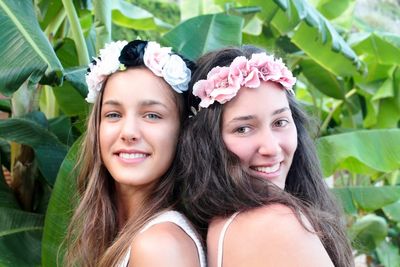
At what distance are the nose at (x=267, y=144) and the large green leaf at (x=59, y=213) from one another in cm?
89

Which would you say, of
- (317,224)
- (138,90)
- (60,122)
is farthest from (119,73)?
(60,122)

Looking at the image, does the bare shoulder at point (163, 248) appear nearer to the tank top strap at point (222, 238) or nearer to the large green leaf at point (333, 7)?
the tank top strap at point (222, 238)

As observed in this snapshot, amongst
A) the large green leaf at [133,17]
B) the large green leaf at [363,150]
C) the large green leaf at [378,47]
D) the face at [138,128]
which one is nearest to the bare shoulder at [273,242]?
the face at [138,128]

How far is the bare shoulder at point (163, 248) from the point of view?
1.58 metres

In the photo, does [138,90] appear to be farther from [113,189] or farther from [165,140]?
[113,189]

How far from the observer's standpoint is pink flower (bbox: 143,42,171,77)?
188 centimetres

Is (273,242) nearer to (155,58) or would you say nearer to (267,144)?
(267,144)

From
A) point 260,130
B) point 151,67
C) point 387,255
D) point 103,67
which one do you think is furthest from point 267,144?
point 387,255

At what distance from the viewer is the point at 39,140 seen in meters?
2.54

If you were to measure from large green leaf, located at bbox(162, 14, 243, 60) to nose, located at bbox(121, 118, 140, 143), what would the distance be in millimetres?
1029

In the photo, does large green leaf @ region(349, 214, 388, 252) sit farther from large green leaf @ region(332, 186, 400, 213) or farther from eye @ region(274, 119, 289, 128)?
eye @ region(274, 119, 289, 128)

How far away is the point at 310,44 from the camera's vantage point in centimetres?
365

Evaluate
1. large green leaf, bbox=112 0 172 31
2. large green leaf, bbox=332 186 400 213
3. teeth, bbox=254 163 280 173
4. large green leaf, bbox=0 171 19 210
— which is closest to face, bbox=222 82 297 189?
teeth, bbox=254 163 280 173

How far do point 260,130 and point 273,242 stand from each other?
343 mm
